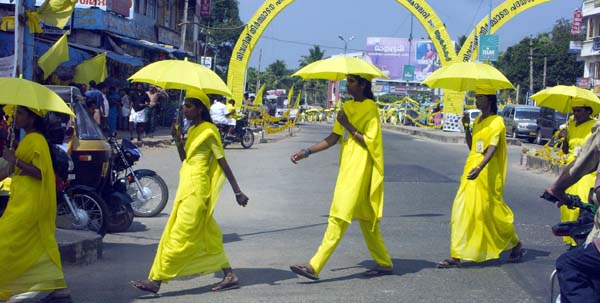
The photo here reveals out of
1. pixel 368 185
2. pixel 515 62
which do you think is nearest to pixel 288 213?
pixel 368 185

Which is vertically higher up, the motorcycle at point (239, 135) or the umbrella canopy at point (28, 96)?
the umbrella canopy at point (28, 96)

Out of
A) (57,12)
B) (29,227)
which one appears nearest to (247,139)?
(57,12)

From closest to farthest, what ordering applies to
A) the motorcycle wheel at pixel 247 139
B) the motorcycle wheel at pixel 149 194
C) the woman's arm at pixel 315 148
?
the woman's arm at pixel 315 148
the motorcycle wheel at pixel 149 194
the motorcycle wheel at pixel 247 139

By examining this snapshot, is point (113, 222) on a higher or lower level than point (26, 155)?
lower

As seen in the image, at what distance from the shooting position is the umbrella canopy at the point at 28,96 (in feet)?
17.7

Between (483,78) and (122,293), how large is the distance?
4118 mm

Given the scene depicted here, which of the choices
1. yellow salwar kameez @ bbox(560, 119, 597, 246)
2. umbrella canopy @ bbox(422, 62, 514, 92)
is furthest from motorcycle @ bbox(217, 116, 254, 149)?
yellow salwar kameez @ bbox(560, 119, 597, 246)

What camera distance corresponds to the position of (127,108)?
24.5m

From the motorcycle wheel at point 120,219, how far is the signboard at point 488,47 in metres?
27.4

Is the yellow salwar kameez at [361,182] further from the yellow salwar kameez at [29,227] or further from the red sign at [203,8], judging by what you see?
the red sign at [203,8]

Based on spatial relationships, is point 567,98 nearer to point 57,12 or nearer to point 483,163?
point 483,163

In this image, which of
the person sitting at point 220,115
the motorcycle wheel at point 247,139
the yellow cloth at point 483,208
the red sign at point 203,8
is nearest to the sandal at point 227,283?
the yellow cloth at point 483,208

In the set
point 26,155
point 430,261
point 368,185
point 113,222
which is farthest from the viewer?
point 113,222

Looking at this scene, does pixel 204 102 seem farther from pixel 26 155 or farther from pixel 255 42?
pixel 255 42
